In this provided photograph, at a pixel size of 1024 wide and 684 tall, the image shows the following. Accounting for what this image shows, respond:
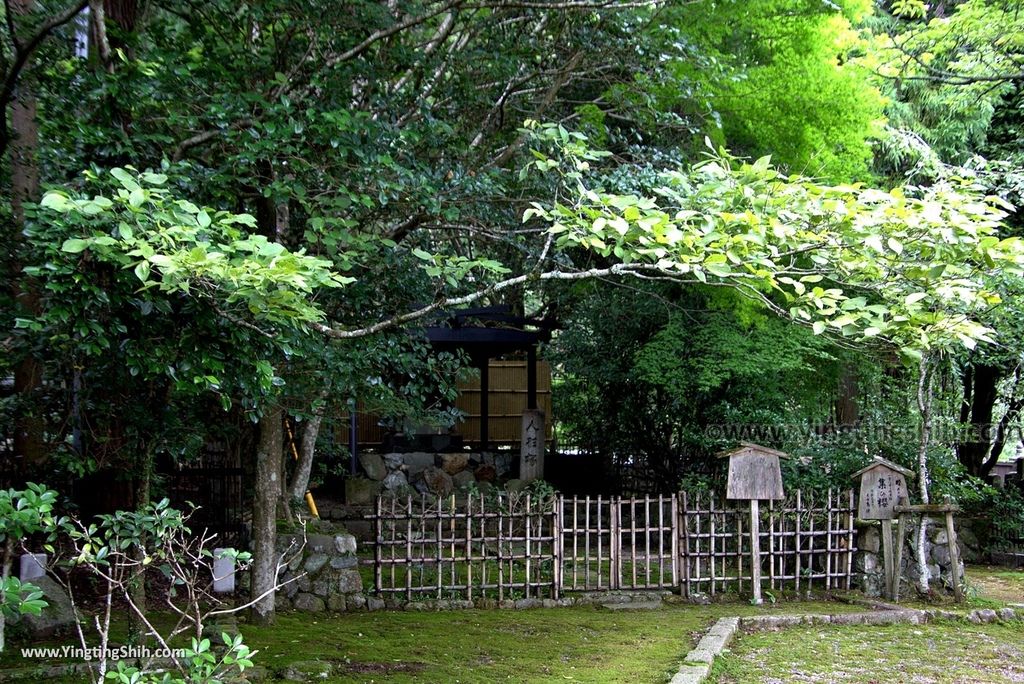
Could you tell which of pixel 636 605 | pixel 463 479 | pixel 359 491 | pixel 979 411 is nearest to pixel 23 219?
pixel 636 605

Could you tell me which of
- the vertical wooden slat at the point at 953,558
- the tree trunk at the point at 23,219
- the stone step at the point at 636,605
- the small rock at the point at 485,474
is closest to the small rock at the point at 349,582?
the stone step at the point at 636,605

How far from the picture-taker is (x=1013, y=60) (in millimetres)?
11359

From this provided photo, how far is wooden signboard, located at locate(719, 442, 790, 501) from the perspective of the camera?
362 inches

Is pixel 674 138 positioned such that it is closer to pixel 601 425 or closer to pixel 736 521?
pixel 736 521

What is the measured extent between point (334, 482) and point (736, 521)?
7560mm

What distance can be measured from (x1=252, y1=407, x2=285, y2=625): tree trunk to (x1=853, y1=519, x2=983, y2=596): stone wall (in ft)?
20.2

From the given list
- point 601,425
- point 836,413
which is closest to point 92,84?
point 601,425

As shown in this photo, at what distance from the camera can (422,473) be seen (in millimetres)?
15047

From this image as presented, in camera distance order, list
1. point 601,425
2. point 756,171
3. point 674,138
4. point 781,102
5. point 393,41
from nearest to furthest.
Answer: point 756,171, point 393,41, point 781,102, point 674,138, point 601,425

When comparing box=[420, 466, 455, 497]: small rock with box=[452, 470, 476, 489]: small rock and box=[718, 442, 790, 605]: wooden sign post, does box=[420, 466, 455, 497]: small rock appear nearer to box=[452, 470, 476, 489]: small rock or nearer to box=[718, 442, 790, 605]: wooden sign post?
box=[452, 470, 476, 489]: small rock

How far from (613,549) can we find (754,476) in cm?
Result: 167

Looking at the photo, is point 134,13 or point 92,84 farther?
point 134,13

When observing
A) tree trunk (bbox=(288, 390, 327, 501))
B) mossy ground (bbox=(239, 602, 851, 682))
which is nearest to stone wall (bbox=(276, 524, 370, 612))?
mossy ground (bbox=(239, 602, 851, 682))

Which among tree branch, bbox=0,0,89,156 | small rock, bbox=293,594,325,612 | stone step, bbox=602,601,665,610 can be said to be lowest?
stone step, bbox=602,601,665,610
